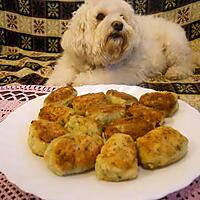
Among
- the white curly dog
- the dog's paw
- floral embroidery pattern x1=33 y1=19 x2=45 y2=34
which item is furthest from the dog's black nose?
floral embroidery pattern x1=33 y1=19 x2=45 y2=34

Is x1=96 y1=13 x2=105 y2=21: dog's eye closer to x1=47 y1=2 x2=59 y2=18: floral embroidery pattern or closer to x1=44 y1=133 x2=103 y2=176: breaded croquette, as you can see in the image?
x1=47 y1=2 x2=59 y2=18: floral embroidery pattern

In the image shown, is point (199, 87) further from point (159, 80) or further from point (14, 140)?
point (14, 140)

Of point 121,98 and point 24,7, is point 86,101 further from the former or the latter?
point 24,7

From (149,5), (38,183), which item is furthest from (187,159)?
(149,5)

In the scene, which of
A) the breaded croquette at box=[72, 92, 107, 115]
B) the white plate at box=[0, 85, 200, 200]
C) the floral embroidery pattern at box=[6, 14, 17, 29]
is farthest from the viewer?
the floral embroidery pattern at box=[6, 14, 17, 29]

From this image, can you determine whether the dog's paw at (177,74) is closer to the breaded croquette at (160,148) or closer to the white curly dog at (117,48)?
the white curly dog at (117,48)

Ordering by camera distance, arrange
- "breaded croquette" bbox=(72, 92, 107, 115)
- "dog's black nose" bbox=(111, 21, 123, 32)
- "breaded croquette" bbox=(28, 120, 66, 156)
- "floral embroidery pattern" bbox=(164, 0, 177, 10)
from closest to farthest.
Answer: "breaded croquette" bbox=(28, 120, 66, 156)
"breaded croquette" bbox=(72, 92, 107, 115)
"dog's black nose" bbox=(111, 21, 123, 32)
"floral embroidery pattern" bbox=(164, 0, 177, 10)

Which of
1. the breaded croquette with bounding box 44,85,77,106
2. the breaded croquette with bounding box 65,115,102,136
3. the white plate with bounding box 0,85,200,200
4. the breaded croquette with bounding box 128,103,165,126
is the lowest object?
the white plate with bounding box 0,85,200,200
